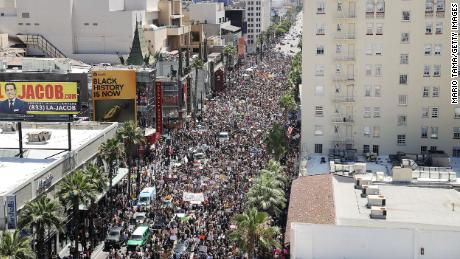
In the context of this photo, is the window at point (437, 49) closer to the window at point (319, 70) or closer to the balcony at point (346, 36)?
the balcony at point (346, 36)

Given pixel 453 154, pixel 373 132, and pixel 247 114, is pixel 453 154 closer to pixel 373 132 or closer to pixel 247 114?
pixel 373 132

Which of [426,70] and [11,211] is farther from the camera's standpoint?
[426,70]

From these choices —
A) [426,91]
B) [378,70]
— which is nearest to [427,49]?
[426,91]

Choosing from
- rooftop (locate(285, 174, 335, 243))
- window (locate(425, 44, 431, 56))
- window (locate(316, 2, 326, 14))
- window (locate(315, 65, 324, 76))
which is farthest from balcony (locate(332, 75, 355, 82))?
rooftop (locate(285, 174, 335, 243))

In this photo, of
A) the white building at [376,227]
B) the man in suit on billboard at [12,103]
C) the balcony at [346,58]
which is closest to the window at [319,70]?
the balcony at [346,58]

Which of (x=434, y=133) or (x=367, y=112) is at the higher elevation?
(x=367, y=112)

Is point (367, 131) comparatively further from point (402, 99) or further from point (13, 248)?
point (13, 248)
